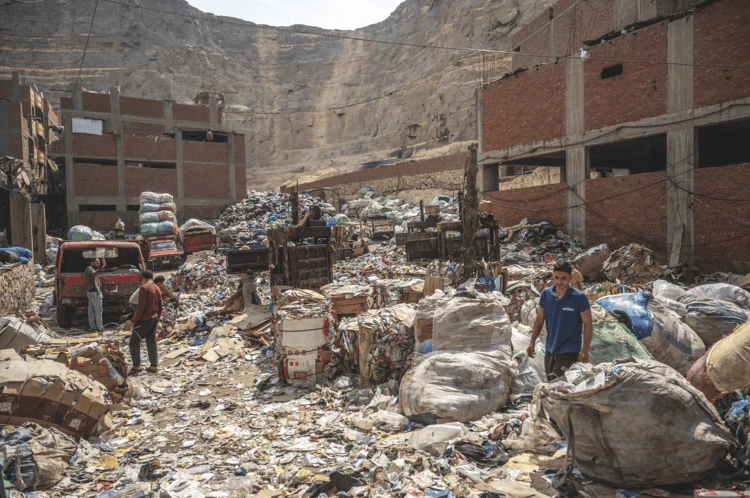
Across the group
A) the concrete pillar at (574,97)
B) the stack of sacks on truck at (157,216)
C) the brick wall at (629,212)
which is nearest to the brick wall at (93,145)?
the stack of sacks on truck at (157,216)

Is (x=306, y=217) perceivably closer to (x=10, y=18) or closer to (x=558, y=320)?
(x=558, y=320)

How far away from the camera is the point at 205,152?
3111cm

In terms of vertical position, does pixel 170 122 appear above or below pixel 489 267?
above

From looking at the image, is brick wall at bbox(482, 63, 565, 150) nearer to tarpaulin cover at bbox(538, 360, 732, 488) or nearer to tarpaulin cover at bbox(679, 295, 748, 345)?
tarpaulin cover at bbox(679, 295, 748, 345)

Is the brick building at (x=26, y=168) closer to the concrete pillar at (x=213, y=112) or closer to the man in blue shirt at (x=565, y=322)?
the concrete pillar at (x=213, y=112)

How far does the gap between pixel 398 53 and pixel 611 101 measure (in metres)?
50.6

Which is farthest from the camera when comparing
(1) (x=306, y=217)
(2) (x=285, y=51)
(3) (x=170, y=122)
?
(2) (x=285, y=51)

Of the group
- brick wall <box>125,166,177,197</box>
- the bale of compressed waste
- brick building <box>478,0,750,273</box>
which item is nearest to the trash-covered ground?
the bale of compressed waste

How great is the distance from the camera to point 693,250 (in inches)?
477

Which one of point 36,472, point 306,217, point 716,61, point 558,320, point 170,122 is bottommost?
point 36,472

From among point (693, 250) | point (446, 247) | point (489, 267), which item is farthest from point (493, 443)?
point (693, 250)

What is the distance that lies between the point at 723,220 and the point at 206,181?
28646 mm

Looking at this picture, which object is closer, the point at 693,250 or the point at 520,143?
the point at 693,250

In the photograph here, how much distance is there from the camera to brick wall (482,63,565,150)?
594 inches
